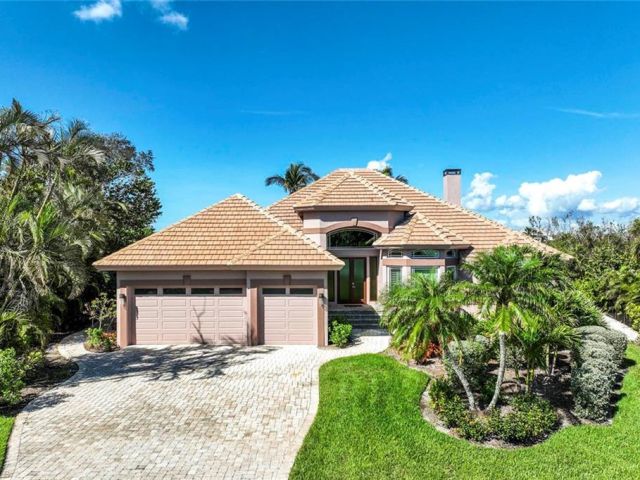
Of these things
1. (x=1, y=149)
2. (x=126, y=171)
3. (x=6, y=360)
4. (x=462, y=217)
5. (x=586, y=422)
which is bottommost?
(x=586, y=422)

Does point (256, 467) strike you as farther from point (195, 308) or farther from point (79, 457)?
point (195, 308)

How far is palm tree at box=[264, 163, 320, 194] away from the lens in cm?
4266

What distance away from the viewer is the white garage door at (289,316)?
49.0 ft

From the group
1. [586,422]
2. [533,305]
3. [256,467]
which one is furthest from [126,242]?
[586,422]

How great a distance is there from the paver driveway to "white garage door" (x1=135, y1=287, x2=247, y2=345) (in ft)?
4.83

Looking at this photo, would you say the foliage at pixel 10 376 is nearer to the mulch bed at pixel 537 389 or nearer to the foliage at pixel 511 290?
the mulch bed at pixel 537 389

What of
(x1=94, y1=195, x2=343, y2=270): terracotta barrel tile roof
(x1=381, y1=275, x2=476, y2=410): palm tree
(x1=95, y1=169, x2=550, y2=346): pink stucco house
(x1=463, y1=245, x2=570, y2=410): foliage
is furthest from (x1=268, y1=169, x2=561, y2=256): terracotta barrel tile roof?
A: (x1=463, y1=245, x2=570, y2=410): foliage

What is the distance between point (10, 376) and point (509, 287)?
12.5m

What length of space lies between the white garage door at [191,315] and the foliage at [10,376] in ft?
17.9

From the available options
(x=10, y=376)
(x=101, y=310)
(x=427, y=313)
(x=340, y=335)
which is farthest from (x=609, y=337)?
(x=101, y=310)

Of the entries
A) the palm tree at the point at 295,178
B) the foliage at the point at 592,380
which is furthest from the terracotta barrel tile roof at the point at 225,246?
the palm tree at the point at 295,178

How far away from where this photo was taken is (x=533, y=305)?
7.88 m

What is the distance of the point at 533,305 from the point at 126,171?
92.6 ft

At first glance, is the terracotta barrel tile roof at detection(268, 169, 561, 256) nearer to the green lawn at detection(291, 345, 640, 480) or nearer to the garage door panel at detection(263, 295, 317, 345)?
the garage door panel at detection(263, 295, 317, 345)
